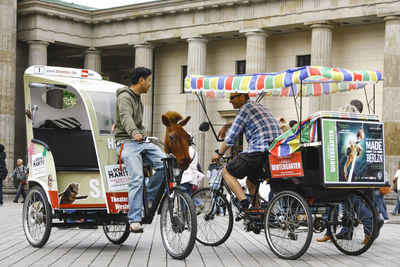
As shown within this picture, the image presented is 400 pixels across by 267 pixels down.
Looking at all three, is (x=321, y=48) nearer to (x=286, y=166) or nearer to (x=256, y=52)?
(x=256, y=52)

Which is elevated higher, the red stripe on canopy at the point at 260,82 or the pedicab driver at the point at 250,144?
the red stripe on canopy at the point at 260,82

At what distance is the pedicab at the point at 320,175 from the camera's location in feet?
31.4

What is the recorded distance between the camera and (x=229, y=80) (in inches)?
431

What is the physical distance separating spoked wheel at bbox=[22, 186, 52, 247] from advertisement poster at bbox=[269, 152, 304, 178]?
9.90ft

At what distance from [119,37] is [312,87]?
35461mm

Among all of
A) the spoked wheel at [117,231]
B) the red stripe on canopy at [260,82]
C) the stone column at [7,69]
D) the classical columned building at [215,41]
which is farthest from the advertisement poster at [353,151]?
the stone column at [7,69]

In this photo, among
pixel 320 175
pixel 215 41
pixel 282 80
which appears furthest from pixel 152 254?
pixel 215 41

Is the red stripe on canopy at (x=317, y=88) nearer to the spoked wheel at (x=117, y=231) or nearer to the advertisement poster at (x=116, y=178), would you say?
the advertisement poster at (x=116, y=178)

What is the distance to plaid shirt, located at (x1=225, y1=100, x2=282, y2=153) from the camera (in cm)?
1047

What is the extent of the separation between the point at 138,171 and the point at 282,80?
7.21 ft

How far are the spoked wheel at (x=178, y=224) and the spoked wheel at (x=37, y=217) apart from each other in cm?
174

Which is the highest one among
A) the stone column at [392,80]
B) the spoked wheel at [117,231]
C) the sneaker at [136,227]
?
the stone column at [392,80]

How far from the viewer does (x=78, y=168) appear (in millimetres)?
10836

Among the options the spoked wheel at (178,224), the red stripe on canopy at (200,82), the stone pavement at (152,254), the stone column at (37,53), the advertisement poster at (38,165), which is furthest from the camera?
the stone column at (37,53)
